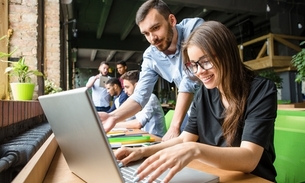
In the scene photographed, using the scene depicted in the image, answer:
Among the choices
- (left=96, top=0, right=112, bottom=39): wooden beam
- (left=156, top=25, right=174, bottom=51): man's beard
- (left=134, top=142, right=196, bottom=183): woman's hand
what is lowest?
(left=134, top=142, right=196, bottom=183): woman's hand

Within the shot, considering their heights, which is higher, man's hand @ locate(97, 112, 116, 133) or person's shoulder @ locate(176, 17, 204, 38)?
person's shoulder @ locate(176, 17, 204, 38)

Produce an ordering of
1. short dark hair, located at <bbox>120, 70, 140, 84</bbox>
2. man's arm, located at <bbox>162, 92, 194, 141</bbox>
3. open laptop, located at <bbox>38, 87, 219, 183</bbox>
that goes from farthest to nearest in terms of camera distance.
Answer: short dark hair, located at <bbox>120, 70, 140, 84</bbox> → man's arm, located at <bbox>162, 92, 194, 141</bbox> → open laptop, located at <bbox>38, 87, 219, 183</bbox>

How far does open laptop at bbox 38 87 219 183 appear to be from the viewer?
50 cm

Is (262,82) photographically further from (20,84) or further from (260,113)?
(20,84)

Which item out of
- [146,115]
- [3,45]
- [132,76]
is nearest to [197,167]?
[146,115]

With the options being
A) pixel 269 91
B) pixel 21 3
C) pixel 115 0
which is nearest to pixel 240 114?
pixel 269 91

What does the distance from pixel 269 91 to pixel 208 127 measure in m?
0.30

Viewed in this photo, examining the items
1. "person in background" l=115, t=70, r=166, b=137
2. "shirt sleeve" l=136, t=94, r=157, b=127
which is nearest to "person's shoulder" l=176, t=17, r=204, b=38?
"person in background" l=115, t=70, r=166, b=137

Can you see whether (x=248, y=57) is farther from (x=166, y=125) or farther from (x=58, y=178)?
(x=58, y=178)

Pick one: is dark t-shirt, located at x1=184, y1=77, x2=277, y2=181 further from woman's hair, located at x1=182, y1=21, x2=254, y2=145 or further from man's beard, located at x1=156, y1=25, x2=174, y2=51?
man's beard, located at x1=156, y1=25, x2=174, y2=51

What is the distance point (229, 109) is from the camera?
0.99 metres

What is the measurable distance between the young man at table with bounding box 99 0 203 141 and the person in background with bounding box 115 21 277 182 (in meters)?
0.46

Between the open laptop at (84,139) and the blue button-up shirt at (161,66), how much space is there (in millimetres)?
1010

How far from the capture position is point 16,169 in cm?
87
